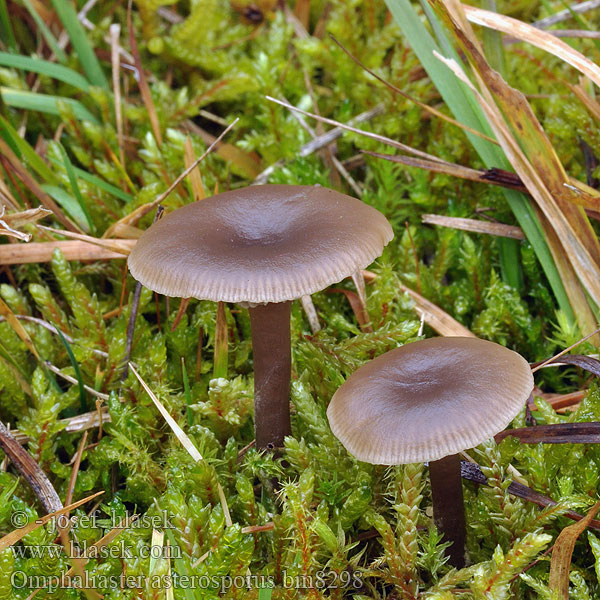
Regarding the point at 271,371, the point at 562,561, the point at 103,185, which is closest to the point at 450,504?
the point at 562,561

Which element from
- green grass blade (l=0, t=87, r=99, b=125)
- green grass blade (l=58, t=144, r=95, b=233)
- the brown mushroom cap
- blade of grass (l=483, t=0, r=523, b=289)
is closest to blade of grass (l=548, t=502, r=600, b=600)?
the brown mushroom cap

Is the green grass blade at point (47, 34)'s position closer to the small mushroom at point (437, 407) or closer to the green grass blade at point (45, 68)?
the green grass blade at point (45, 68)

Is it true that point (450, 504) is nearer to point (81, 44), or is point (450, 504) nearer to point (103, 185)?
point (103, 185)

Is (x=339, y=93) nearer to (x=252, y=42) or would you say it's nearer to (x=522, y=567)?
(x=252, y=42)

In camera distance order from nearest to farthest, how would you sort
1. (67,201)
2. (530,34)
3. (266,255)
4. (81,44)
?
1. (266,255)
2. (530,34)
3. (67,201)
4. (81,44)

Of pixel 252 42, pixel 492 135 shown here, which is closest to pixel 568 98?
pixel 492 135

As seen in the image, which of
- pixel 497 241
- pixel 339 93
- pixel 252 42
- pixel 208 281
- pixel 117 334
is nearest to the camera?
pixel 208 281
